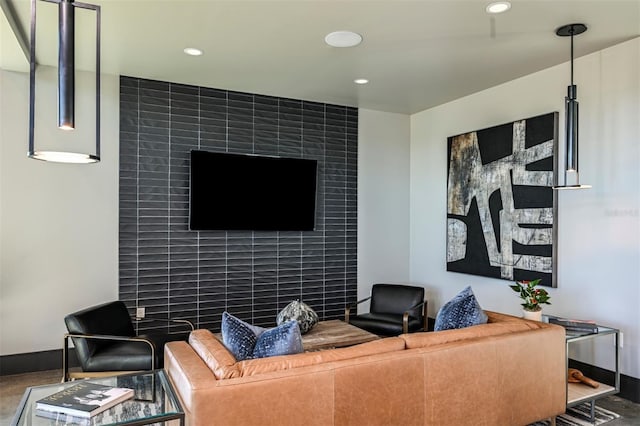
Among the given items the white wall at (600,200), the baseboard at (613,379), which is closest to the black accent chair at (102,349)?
the white wall at (600,200)

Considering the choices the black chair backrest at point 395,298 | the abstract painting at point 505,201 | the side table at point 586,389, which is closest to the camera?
the side table at point 586,389

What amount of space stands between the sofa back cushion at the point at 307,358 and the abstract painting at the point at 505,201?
2.47 metres

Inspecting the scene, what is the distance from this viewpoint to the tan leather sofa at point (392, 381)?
1938 mm

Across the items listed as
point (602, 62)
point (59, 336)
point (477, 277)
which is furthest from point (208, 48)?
point (477, 277)

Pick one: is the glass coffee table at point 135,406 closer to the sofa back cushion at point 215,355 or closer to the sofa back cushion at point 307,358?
the sofa back cushion at point 215,355

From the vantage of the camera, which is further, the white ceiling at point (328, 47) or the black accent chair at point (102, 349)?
the black accent chair at point (102, 349)

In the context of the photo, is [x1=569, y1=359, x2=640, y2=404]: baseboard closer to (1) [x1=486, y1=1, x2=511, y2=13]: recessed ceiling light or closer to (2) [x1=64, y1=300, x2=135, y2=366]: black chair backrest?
(1) [x1=486, y1=1, x2=511, y2=13]: recessed ceiling light

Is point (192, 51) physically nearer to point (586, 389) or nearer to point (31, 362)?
point (31, 362)

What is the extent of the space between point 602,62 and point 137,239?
4.65 meters

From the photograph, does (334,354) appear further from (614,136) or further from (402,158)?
(402,158)

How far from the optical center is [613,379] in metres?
3.58

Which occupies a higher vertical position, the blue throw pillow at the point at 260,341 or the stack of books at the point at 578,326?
the blue throw pillow at the point at 260,341

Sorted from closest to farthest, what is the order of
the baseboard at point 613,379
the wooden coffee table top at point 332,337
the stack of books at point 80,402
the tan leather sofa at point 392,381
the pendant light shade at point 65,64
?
the pendant light shade at point 65,64
the stack of books at point 80,402
the tan leather sofa at point 392,381
the baseboard at point 613,379
the wooden coffee table top at point 332,337

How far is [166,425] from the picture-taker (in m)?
2.23
